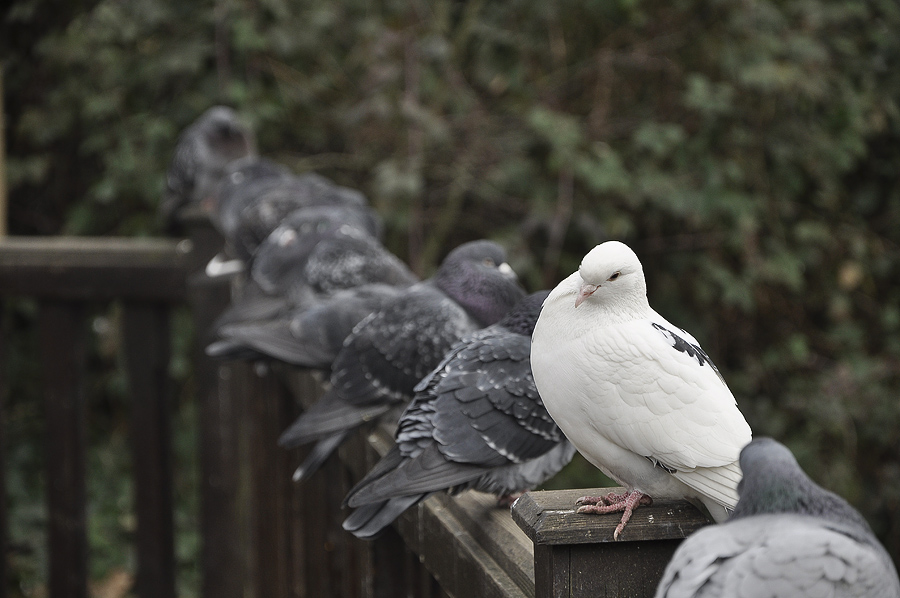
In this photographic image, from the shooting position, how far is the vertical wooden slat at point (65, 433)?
2406mm

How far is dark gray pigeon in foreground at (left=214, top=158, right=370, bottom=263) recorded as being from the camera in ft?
8.05

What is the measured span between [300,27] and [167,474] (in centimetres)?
228

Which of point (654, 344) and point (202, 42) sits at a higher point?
point (202, 42)

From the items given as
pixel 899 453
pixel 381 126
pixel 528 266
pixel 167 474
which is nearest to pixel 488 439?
pixel 167 474

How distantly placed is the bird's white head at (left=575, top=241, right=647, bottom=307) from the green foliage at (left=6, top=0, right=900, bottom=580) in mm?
2655

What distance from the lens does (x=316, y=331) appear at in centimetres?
176

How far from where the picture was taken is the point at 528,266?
3.70m

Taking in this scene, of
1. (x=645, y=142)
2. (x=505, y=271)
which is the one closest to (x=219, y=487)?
(x=505, y=271)

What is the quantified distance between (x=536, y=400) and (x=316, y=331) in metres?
0.65

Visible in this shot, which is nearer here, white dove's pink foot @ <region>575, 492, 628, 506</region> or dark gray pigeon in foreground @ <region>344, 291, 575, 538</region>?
white dove's pink foot @ <region>575, 492, 628, 506</region>

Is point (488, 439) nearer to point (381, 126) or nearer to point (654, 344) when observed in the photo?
point (654, 344)

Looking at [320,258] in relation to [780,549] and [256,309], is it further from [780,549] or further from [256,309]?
→ [780,549]

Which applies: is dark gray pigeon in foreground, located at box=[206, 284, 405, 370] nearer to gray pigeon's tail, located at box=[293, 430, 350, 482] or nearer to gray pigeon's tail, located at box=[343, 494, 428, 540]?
gray pigeon's tail, located at box=[293, 430, 350, 482]

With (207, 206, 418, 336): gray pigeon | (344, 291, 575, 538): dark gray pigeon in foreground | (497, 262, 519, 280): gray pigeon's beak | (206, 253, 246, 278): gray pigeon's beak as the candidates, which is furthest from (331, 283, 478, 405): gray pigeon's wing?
(206, 253, 246, 278): gray pigeon's beak
